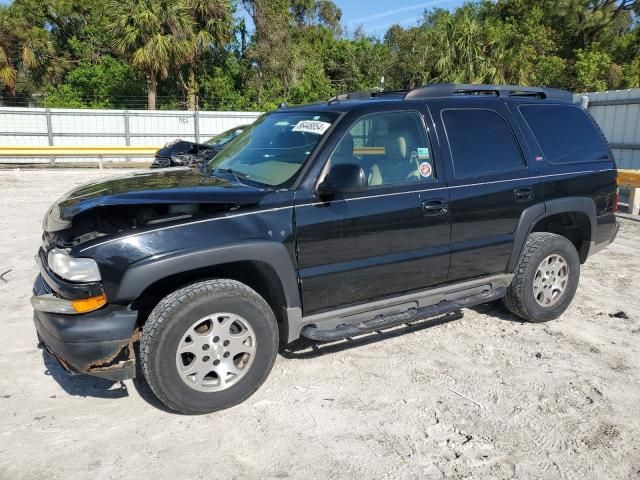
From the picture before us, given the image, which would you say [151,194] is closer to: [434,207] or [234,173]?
[234,173]

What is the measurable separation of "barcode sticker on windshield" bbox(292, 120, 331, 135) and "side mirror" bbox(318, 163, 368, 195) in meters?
0.40

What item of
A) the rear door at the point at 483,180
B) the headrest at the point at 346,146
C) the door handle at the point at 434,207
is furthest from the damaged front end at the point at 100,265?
the rear door at the point at 483,180

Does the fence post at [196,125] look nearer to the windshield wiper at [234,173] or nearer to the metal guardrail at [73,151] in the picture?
the metal guardrail at [73,151]

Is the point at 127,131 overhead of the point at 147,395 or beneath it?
overhead

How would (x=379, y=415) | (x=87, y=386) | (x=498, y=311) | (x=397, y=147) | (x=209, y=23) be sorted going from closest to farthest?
(x=379, y=415) → (x=87, y=386) → (x=397, y=147) → (x=498, y=311) → (x=209, y=23)

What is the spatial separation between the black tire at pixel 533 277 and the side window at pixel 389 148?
4.15 ft

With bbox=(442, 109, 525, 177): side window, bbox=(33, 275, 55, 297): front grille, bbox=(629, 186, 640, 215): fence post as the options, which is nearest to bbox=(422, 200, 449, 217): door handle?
bbox=(442, 109, 525, 177): side window

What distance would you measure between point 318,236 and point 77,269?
1.45 m

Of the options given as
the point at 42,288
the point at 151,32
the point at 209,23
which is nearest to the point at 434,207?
the point at 42,288

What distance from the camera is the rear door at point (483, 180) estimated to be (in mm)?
4215

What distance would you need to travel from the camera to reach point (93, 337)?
121 inches

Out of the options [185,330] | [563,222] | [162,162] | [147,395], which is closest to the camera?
[185,330]

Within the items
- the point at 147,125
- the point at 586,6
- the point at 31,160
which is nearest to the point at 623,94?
the point at 147,125

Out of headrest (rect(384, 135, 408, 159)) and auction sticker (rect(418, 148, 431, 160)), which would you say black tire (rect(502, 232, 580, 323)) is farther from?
headrest (rect(384, 135, 408, 159))
